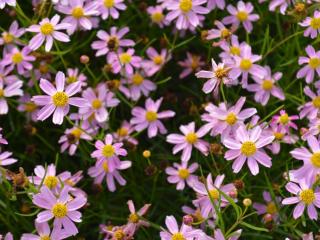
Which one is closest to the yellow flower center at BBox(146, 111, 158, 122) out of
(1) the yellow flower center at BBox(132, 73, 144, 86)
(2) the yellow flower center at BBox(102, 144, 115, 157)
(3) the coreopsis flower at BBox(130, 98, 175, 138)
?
(3) the coreopsis flower at BBox(130, 98, 175, 138)

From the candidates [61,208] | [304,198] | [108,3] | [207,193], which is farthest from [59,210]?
[108,3]

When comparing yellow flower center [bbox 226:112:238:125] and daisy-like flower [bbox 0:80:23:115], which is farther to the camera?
daisy-like flower [bbox 0:80:23:115]

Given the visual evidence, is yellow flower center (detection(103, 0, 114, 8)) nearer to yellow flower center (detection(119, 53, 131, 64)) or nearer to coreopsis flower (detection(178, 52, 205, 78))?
yellow flower center (detection(119, 53, 131, 64))

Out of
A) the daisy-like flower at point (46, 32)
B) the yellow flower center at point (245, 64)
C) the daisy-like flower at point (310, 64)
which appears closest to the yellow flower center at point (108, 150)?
the daisy-like flower at point (46, 32)

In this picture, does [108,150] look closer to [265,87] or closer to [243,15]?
[265,87]

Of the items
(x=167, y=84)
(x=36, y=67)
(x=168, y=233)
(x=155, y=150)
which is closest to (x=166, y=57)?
(x=167, y=84)

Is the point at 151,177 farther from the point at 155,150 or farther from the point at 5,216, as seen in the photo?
the point at 5,216
